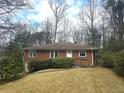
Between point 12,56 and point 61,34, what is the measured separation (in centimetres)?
3423

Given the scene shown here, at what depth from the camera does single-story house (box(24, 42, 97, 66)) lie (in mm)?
35188

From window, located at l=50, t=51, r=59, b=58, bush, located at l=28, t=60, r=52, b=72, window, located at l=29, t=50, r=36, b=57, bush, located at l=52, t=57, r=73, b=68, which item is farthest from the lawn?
window, located at l=29, t=50, r=36, b=57

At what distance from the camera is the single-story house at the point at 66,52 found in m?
35.2

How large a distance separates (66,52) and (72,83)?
15887 mm

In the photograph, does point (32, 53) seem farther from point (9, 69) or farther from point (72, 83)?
point (72, 83)

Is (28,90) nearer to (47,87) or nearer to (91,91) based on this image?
(47,87)

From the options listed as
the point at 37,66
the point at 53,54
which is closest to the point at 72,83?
the point at 37,66

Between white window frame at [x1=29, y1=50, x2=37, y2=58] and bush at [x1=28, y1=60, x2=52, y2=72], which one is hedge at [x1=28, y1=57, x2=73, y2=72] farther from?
white window frame at [x1=29, y1=50, x2=37, y2=58]

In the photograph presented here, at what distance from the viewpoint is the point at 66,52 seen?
36.2m

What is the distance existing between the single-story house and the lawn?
11.4 meters

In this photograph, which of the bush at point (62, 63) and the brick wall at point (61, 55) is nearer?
the bush at point (62, 63)

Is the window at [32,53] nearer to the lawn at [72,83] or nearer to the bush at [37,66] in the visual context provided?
the bush at [37,66]

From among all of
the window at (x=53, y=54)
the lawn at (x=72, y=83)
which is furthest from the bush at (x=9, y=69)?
the window at (x=53, y=54)

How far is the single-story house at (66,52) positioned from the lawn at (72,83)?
37.6 ft
